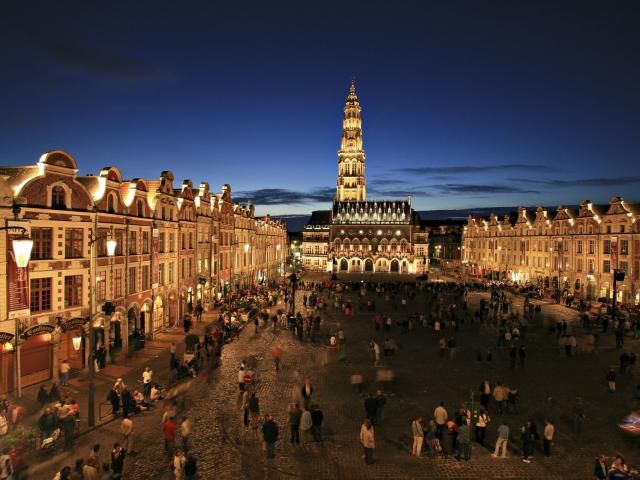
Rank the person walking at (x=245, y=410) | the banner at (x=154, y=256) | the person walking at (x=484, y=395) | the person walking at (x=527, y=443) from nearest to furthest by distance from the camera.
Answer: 1. the person walking at (x=527, y=443)
2. the person walking at (x=245, y=410)
3. the person walking at (x=484, y=395)
4. the banner at (x=154, y=256)

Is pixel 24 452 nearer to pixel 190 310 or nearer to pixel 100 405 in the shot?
pixel 100 405

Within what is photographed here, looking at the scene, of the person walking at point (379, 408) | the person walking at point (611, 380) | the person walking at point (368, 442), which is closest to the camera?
the person walking at point (368, 442)

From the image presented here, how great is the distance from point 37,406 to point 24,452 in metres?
4.95

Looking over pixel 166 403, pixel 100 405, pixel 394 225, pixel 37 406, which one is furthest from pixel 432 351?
pixel 394 225

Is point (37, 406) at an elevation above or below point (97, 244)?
below

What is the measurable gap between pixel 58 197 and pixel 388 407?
60.9ft

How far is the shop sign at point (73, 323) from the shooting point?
2255 centimetres

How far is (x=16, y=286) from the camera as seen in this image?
64.7 ft

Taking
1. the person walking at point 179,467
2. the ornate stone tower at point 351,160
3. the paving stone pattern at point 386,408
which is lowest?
the paving stone pattern at point 386,408

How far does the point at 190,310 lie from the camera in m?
39.8

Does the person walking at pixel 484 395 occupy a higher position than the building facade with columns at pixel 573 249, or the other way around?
the building facade with columns at pixel 573 249

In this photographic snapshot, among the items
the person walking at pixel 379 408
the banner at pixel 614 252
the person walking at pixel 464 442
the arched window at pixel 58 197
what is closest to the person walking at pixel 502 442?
the person walking at pixel 464 442

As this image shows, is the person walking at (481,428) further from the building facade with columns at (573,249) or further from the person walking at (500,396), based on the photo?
the building facade with columns at (573,249)

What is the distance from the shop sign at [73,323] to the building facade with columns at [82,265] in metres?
0.06
